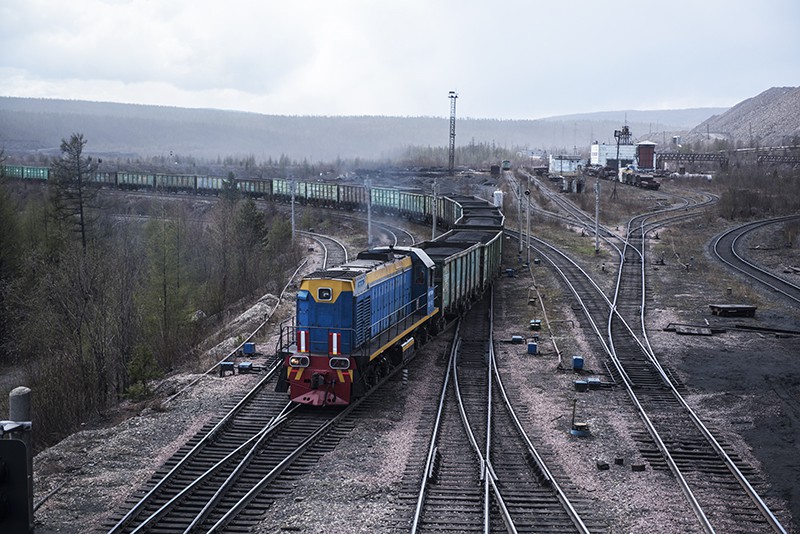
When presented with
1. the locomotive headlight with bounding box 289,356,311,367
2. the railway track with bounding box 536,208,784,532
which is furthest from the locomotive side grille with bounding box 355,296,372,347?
the railway track with bounding box 536,208,784,532

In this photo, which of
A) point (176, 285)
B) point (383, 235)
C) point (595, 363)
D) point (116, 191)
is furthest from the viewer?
point (116, 191)

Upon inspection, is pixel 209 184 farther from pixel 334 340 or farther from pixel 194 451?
pixel 194 451

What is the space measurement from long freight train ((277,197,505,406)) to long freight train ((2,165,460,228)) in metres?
17.1

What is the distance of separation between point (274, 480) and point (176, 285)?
2444 centimetres

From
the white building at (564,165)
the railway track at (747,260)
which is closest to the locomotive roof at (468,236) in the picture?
the railway track at (747,260)

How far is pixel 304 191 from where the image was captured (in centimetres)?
7644

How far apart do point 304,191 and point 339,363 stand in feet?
197

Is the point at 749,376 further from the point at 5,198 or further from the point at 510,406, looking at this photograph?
the point at 5,198

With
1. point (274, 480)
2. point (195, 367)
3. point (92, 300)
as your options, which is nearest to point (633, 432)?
point (274, 480)

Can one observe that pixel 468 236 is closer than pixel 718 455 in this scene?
No

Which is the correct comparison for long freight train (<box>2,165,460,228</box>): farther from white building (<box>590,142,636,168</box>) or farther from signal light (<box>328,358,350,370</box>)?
white building (<box>590,142,636,168</box>)

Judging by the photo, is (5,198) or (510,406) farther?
(5,198)

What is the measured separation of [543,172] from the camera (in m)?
103

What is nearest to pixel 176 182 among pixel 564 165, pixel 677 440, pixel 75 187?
pixel 75 187
